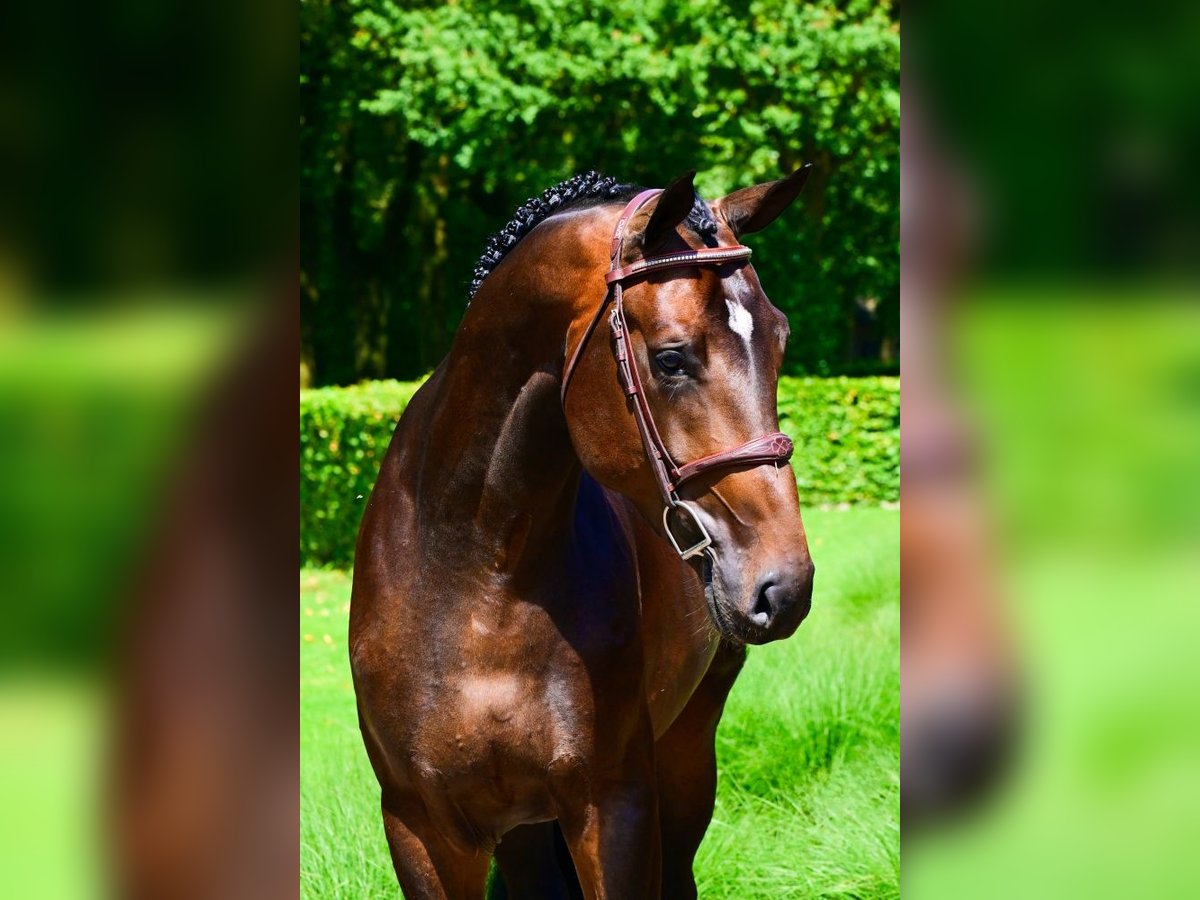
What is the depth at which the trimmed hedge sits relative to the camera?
1170 cm

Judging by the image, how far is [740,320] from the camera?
232 cm

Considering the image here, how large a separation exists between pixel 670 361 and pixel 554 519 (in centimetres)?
60

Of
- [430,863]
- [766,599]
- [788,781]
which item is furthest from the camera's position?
[788,781]

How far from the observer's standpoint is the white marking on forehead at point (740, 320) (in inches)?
91.0

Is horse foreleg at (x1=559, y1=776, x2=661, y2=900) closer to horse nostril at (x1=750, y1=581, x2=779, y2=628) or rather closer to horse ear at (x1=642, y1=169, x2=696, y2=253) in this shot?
horse nostril at (x1=750, y1=581, x2=779, y2=628)

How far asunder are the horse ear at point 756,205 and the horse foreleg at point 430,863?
57.7 inches

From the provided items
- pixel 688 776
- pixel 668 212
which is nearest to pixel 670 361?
pixel 668 212

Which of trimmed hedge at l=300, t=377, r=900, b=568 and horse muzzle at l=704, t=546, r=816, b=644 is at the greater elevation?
horse muzzle at l=704, t=546, r=816, b=644

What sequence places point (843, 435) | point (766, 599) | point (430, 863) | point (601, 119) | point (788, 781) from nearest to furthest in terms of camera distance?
point (766, 599), point (430, 863), point (788, 781), point (843, 435), point (601, 119)
